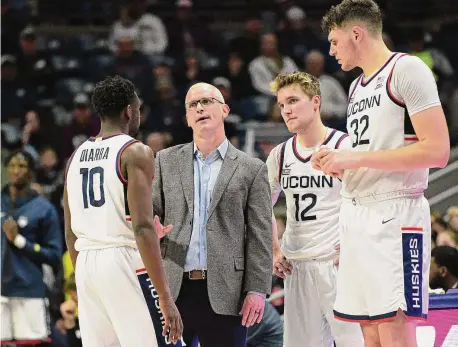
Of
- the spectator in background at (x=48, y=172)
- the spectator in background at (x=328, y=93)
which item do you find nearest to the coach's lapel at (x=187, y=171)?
the spectator in background at (x=48, y=172)

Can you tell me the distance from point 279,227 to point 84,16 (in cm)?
798

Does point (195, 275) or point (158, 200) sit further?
point (158, 200)

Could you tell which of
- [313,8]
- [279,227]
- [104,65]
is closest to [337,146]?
[279,227]

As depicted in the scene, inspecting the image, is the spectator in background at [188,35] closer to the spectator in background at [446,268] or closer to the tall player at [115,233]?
the spectator in background at [446,268]

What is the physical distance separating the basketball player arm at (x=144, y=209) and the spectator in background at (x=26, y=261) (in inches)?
180

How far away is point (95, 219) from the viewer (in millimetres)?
4941

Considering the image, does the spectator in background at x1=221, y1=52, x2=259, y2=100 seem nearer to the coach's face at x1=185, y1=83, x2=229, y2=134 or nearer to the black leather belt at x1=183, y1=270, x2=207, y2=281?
the coach's face at x1=185, y1=83, x2=229, y2=134

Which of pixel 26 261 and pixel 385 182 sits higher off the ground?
pixel 385 182

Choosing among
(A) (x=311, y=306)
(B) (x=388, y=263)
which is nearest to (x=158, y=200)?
(A) (x=311, y=306)

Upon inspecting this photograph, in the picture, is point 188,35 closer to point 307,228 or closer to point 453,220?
point 453,220

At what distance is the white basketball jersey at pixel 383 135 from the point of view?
4.43 meters

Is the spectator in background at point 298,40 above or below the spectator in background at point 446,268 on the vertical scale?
above

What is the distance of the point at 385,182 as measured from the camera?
4480 mm

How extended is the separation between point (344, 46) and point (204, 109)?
1271 millimetres
